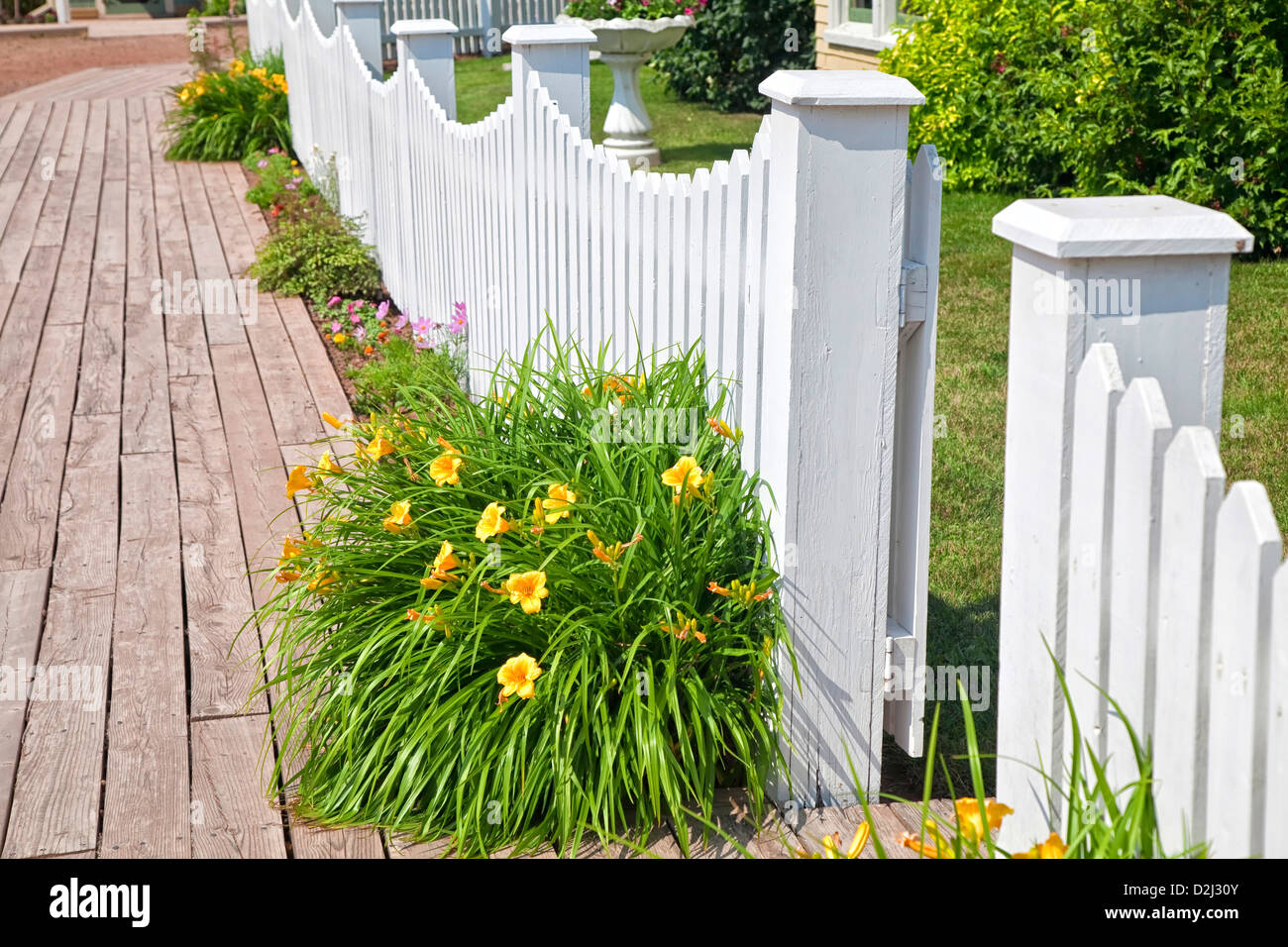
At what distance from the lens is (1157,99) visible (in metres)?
7.33

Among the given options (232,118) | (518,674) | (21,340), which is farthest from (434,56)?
(232,118)

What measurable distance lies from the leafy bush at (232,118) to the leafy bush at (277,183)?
3.51 ft

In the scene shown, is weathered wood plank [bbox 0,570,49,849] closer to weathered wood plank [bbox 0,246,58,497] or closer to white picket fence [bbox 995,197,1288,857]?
weathered wood plank [bbox 0,246,58,497]

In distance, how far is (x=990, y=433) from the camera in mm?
5086

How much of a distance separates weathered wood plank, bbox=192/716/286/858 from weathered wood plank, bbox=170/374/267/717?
0.11 m

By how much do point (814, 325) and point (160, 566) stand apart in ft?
8.14

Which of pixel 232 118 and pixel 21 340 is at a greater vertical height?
pixel 232 118

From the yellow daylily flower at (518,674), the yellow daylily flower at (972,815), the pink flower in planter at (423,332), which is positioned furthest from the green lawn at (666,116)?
the yellow daylily flower at (972,815)

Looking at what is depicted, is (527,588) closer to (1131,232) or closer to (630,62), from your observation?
(1131,232)

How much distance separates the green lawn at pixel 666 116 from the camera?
11844 millimetres

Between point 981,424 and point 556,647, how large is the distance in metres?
2.88

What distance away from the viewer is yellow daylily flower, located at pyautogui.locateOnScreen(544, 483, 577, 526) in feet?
9.56

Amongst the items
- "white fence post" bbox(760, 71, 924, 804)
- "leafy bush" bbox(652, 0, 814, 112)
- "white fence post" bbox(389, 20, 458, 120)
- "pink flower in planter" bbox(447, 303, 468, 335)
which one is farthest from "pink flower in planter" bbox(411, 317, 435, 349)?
"leafy bush" bbox(652, 0, 814, 112)

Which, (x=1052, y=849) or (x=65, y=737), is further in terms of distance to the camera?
(x=65, y=737)
